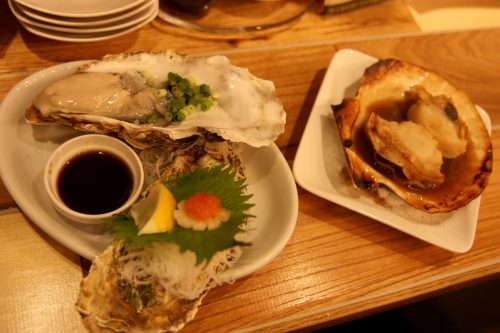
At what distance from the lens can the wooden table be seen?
1.03 m

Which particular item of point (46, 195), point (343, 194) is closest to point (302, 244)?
point (343, 194)

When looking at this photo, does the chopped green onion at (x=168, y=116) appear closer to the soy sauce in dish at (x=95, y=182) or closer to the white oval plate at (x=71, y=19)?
the soy sauce in dish at (x=95, y=182)

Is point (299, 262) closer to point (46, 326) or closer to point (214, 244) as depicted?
point (214, 244)

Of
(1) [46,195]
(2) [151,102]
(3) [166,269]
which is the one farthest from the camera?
(2) [151,102]

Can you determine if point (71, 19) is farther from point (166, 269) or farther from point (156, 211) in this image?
point (166, 269)

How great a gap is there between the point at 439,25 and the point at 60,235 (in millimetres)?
1747

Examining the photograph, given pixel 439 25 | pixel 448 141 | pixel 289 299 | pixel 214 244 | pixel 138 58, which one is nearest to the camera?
pixel 214 244

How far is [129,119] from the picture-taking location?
1.19 meters

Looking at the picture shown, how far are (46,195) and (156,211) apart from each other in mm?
359

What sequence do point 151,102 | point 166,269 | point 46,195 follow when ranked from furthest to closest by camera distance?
point 151,102, point 46,195, point 166,269

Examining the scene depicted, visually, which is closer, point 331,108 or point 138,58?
point 138,58

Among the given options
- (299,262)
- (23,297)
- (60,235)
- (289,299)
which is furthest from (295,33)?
(23,297)

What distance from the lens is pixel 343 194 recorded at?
1257 millimetres

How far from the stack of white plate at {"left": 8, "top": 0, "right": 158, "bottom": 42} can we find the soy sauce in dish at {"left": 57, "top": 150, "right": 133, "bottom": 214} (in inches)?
17.2
